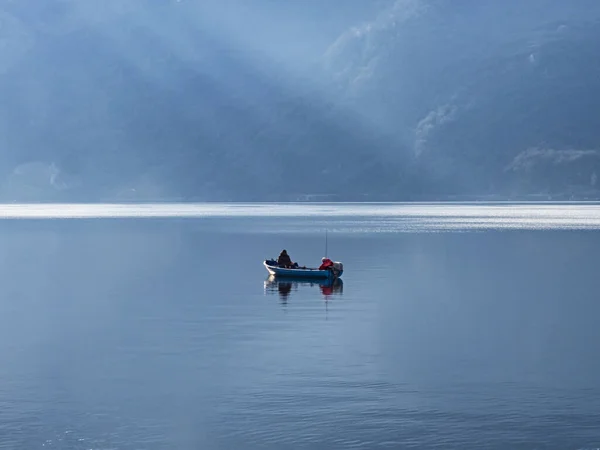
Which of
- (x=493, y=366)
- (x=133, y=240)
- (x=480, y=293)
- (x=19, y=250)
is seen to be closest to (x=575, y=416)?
(x=493, y=366)

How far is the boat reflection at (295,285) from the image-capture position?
57.3m

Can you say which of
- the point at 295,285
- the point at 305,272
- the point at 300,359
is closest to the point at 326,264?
the point at 305,272

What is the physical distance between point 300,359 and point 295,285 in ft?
101

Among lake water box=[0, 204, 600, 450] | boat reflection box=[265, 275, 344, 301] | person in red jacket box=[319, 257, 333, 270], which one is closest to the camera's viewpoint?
lake water box=[0, 204, 600, 450]

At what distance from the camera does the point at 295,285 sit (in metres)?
63.9

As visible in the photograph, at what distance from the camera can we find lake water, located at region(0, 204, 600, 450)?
24125mm

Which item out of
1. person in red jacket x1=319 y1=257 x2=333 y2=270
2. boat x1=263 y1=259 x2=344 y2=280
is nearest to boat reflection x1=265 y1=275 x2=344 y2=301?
boat x1=263 y1=259 x2=344 y2=280

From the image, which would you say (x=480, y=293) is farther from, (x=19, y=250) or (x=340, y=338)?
(x=19, y=250)

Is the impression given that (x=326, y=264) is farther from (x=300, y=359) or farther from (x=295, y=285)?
(x=300, y=359)

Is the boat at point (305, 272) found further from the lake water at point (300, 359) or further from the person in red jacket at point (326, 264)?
the lake water at point (300, 359)

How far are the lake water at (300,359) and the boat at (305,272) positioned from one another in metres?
1.13

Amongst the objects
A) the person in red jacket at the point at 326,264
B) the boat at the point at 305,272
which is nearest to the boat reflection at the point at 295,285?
the boat at the point at 305,272

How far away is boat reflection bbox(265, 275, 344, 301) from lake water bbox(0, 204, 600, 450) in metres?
0.37

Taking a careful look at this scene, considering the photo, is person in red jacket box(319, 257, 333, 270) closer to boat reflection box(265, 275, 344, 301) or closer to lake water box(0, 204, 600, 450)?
boat reflection box(265, 275, 344, 301)
